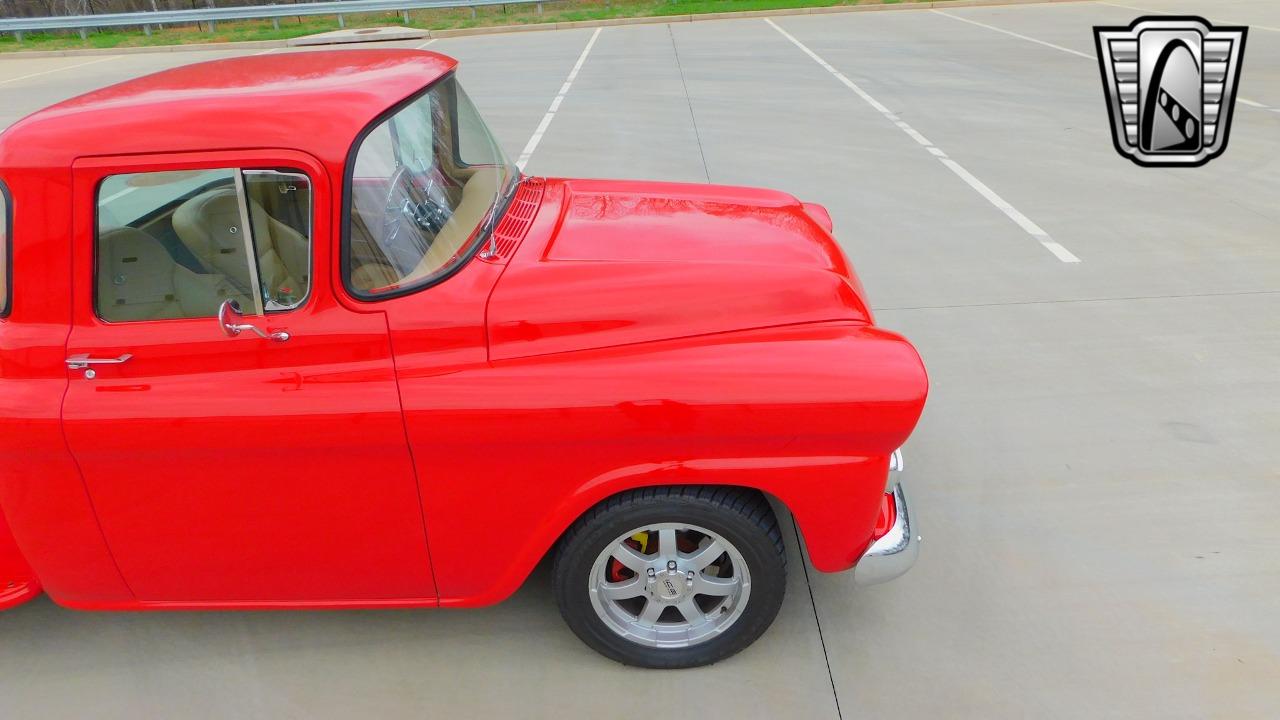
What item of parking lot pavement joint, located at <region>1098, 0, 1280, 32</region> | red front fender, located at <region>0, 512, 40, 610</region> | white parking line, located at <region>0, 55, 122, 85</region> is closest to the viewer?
Answer: red front fender, located at <region>0, 512, 40, 610</region>

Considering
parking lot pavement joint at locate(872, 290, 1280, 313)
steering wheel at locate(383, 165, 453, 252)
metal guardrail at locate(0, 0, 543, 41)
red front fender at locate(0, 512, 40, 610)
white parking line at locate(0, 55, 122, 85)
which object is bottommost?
parking lot pavement joint at locate(872, 290, 1280, 313)

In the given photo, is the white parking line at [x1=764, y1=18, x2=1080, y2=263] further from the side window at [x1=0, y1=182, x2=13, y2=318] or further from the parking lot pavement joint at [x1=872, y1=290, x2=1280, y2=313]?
the side window at [x1=0, y1=182, x2=13, y2=318]

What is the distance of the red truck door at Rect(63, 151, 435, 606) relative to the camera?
2428 mm

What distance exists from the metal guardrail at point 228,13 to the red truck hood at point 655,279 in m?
21.3

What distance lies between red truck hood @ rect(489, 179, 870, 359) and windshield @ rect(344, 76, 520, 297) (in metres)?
0.19

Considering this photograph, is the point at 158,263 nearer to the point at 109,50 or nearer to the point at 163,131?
the point at 163,131

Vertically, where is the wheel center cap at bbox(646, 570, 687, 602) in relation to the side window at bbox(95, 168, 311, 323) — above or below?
below

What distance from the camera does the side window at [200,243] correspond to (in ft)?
7.97

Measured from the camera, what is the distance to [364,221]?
2475mm

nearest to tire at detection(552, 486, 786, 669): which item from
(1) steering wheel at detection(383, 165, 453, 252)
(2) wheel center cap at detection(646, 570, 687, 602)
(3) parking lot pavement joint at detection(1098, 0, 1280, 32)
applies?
(2) wheel center cap at detection(646, 570, 687, 602)

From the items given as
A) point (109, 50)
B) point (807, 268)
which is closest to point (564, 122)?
point (807, 268)

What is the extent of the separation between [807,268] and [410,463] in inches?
54.0

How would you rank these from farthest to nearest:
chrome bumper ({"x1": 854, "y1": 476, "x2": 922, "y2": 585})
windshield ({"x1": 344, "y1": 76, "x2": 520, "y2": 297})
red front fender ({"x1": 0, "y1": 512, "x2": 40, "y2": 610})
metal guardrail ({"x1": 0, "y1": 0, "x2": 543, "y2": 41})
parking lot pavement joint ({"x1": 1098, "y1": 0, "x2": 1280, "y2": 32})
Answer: metal guardrail ({"x1": 0, "y1": 0, "x2": 543, "y2": 41})
parking lot pavement joint ({"x1": 1098, "y1": 0, "x2": 1280, "y2": 32})
red front fender ({"x1": 0, "y1": 512, "x2": 40, "y2": 610})
chrome bumper ({"x1": 854, "y1": 476, "x2": 922, "y2": 585})
windshield ({"x1": 344, "y1": 76, "x2": 520, "y2": 297})

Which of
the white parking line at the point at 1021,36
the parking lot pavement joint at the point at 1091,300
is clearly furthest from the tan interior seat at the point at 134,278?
the white parking line at the point at 1021,36
